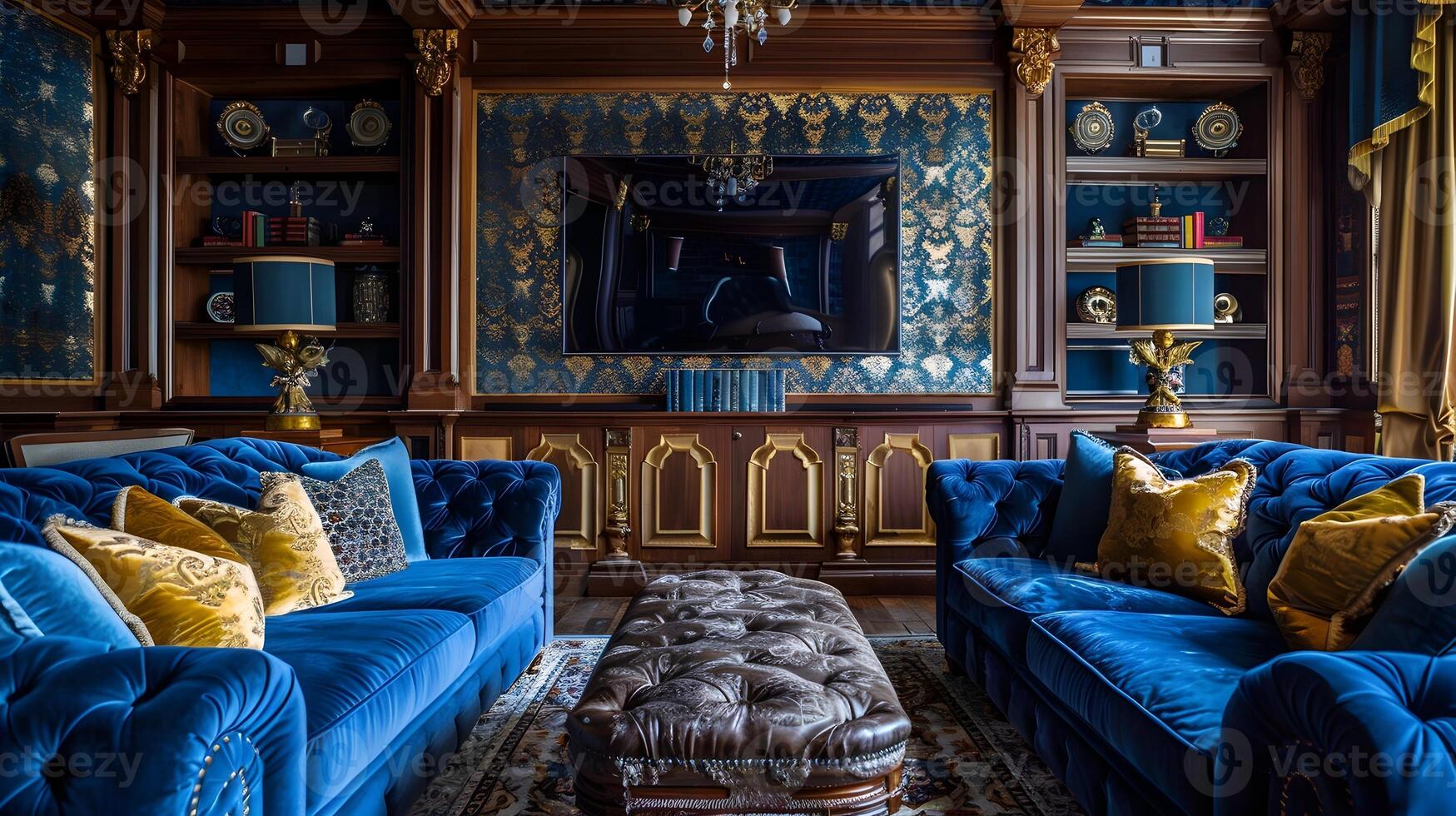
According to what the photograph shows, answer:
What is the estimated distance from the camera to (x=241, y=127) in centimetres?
461

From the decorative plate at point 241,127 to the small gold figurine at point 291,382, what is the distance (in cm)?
135

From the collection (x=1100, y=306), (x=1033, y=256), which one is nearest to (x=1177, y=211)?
(x=1100, y=306)

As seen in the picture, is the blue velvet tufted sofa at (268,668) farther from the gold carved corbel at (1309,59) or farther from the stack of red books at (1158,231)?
the gold carved corbel at (1309,59)

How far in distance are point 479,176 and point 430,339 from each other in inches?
34.3

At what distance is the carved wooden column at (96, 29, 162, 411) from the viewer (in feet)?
14.4

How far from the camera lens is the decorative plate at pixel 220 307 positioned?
15.2 feet

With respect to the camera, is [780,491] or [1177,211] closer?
[780,491]

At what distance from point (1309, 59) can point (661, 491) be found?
151 inches

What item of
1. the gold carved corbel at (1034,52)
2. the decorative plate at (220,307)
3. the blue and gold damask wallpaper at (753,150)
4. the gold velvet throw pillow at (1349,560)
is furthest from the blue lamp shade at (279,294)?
the gold velvet throw pillow at (1349,560)

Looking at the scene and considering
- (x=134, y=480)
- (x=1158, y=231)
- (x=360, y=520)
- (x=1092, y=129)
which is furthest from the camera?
(x=1092, y=129)

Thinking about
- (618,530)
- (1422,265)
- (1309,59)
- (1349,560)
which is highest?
(1309,59)

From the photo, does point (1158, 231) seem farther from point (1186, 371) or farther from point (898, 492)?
point (898, 492)

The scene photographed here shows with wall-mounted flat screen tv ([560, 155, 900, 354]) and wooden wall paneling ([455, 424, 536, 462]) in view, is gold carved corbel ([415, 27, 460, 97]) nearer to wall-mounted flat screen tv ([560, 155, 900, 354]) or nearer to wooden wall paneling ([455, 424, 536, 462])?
wall-mounted flat screen tv ([560, 155, 900, 354])

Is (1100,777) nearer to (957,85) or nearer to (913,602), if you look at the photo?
(913,602)
